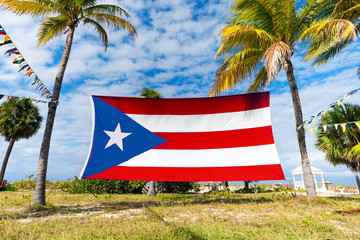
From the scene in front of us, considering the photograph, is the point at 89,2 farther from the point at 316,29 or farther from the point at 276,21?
the point at 316,29

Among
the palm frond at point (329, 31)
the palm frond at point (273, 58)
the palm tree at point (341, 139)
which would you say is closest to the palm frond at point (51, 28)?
the palm frond at point (273, 58)

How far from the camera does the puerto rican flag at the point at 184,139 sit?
6621mm

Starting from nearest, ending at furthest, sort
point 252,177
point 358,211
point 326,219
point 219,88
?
point 326,219
point 358,211
point 252,177
point 219,88

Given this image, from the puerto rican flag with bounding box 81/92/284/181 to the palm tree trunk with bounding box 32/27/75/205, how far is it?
2892 millimetres

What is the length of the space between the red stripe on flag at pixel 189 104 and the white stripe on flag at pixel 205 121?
5.7 inches

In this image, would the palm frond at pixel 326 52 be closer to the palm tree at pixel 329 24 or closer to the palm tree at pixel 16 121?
the palm tree at pixel 329 24

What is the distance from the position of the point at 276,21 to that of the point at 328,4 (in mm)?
2699

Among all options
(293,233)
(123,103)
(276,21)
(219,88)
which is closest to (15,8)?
(123,103)

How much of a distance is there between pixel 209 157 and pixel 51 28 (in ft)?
32.5

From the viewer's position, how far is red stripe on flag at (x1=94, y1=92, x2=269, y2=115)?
280 inches

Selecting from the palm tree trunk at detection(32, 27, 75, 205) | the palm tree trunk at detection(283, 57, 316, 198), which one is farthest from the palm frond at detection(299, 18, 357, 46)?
the palm tree trunk at detection(32, 27, 75, 205)

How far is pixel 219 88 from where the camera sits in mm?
10898

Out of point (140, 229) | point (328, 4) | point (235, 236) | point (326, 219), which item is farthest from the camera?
point (328, 4)

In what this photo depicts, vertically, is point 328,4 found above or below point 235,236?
above
